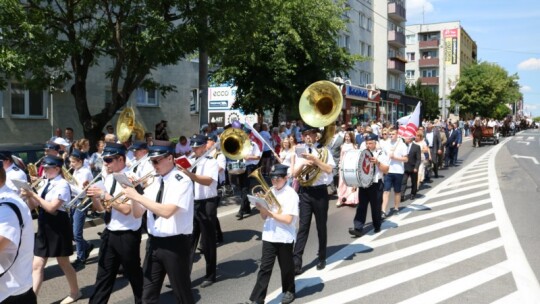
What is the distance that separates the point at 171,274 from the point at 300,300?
1856 millimetres

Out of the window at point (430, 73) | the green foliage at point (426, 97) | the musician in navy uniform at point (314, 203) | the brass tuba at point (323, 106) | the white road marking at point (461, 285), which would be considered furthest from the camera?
the window at point (430, 73)

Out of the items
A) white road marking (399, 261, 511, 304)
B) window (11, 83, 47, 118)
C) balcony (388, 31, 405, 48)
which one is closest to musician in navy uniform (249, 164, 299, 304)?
white road marking (399, 261, 511, 304)

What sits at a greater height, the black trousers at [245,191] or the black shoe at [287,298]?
the black trousers at [245,191]

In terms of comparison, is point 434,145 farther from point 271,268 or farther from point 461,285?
point 271,268

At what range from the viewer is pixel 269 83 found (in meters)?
19.2

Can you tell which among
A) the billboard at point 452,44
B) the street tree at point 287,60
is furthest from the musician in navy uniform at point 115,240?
the billboard at point 452,44

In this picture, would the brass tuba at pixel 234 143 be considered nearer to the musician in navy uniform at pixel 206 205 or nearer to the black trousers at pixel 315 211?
the musician in navy uniform at pixel 206 205

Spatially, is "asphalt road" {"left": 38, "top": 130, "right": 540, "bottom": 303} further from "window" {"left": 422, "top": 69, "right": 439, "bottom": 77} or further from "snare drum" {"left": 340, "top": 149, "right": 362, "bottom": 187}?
"window" {"left": 422, "top": 69, "right": 439, "bottom": 77}

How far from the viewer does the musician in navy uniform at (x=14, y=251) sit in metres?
3.07

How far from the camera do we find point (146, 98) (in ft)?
75.1

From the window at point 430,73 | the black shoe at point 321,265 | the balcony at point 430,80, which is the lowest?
the black shoe at point 321,265

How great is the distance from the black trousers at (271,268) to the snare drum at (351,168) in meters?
2.99

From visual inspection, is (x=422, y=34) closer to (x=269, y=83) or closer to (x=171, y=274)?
(x=269, y=83)

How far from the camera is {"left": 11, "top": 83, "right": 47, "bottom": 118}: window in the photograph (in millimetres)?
17438
